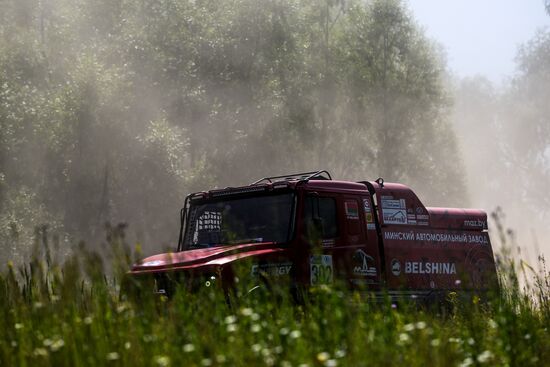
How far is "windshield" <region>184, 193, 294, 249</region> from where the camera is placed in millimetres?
13141

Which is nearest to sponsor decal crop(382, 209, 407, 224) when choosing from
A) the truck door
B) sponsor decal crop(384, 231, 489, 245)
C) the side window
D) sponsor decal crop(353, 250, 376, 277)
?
sponsor decal crop(384, 231, 489, 245)

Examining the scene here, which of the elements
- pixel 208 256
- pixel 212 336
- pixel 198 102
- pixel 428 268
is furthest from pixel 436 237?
pixel 198 102

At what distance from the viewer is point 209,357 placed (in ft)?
18.8

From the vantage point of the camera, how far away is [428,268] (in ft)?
49.6

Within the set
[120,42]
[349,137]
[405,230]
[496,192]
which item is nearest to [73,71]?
[120,42]

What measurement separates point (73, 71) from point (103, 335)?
1349 inches

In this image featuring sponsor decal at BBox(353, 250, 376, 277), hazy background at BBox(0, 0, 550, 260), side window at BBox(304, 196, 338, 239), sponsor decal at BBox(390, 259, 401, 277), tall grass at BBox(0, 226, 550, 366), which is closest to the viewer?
tall grass at BBox(0, 226, 550, 366)

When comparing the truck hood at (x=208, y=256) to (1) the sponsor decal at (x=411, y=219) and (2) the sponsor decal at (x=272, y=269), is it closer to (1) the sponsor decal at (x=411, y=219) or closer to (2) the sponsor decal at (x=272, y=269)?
(2) the sponsor decal at (x=272, y=269)

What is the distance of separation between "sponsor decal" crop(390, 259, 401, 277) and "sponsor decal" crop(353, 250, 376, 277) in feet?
1.61

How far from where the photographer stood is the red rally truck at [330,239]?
12.4 m

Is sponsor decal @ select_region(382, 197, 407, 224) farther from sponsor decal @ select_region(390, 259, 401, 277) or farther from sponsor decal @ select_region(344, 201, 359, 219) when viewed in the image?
sponsor decal @ select_region(344, 201, 359, 219)

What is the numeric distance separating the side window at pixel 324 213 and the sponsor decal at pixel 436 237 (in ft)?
3.74

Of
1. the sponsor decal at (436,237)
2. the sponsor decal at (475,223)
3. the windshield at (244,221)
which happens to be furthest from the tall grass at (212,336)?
the sponsor decal at (475,223)

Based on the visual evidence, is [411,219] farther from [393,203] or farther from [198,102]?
[198,102]
